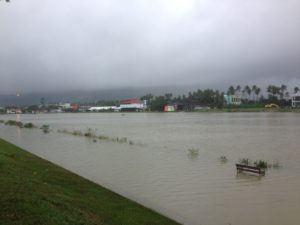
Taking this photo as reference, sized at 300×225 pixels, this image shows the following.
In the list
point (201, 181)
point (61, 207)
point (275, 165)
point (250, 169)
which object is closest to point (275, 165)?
point (275, 165)

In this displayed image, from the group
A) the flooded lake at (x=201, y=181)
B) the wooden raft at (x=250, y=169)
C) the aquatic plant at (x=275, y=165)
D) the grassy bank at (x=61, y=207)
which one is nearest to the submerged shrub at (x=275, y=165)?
the aquatic plant at (x=275, y=165)

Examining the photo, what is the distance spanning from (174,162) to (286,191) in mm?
12657

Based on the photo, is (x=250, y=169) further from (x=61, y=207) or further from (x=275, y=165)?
(x=61, y=207)

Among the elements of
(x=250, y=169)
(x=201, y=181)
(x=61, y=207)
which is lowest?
(x=201, y=181)

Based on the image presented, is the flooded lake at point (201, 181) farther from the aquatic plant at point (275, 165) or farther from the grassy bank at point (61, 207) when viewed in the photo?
the grassy bank at point (61, 207)

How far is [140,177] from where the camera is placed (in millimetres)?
25969

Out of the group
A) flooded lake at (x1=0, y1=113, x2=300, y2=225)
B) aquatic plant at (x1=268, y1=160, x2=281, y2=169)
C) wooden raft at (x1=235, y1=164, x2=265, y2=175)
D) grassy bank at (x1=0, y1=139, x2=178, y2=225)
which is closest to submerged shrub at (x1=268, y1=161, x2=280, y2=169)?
aquatic plant at (x1=268, y1=160, x2=281, y2=169)

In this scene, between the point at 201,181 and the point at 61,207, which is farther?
the point at 201,181

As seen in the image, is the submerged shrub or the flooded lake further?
the submerged shrub

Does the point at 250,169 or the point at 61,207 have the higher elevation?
the point at 61,207

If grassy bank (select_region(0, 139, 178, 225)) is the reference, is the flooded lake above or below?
below

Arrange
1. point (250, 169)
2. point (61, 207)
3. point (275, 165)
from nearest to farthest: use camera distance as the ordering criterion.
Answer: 1. point (61, 207)
2. point (250, 169)
3. point (275, 165)

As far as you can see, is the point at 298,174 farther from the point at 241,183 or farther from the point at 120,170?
the point at 120,170

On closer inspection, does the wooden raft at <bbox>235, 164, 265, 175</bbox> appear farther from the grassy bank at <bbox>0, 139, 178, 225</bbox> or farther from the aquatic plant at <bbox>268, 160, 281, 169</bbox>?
the grassy bank at <bbox>0, 139, 178, 225</bbox>
